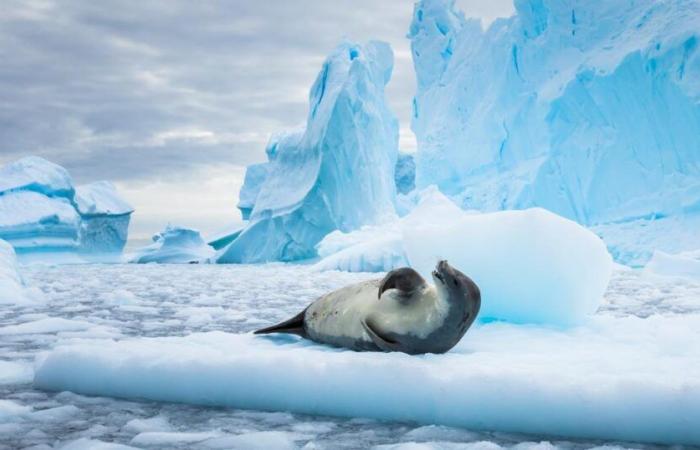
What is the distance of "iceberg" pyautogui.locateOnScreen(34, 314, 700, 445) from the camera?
196 centimetres

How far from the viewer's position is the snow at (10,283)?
6.14 m

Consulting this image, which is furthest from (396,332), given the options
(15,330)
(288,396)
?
(15,330)

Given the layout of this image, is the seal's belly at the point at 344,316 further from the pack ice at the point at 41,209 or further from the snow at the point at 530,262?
the pack ice at the point at 41,209

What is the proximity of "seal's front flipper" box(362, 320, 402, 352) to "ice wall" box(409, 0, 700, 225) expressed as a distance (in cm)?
1540

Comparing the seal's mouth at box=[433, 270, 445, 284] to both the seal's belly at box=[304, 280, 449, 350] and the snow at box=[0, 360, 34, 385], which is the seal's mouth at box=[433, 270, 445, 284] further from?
the snow at box=[0, 360, 34, 385]

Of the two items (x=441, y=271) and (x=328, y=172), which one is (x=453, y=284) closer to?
(x=441, y=271)

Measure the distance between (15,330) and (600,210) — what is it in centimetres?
1674

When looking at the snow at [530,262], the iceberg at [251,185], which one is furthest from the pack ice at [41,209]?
the snow at [530,262]

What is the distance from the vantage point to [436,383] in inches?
84.7

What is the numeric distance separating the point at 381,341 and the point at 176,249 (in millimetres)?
25413

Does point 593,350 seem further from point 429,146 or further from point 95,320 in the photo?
point 429,146

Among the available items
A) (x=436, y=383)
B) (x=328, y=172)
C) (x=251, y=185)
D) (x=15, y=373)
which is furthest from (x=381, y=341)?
(x=251, y=185)

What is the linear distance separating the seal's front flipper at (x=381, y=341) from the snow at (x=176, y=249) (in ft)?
80.2

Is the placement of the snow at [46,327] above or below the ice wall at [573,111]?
below
